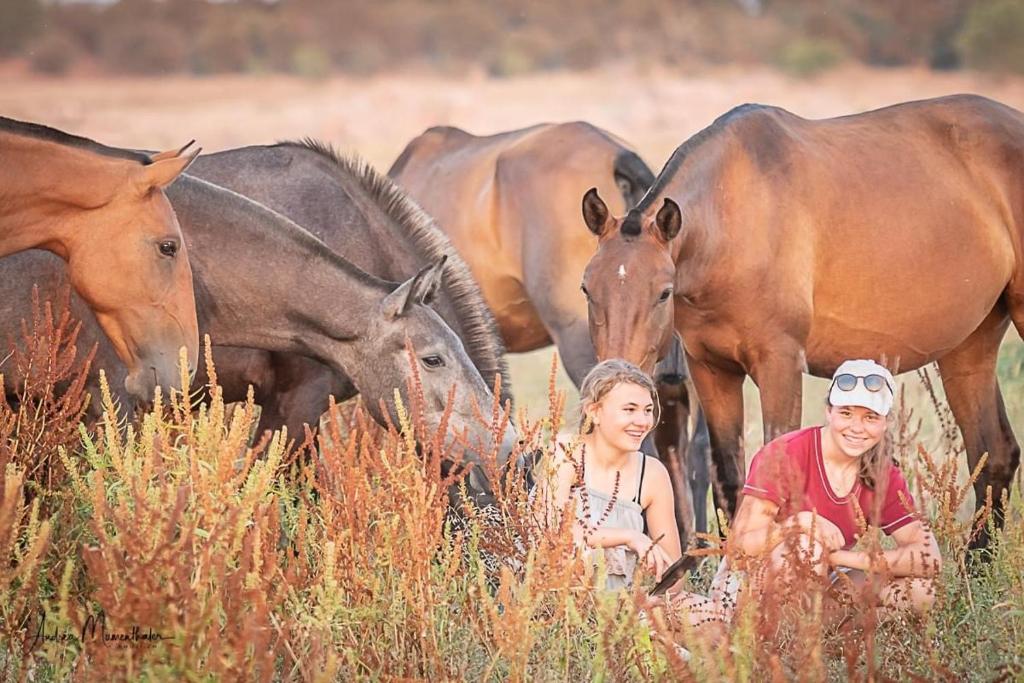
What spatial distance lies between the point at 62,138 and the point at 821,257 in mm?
3205

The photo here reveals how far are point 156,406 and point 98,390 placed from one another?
1680 millimetres

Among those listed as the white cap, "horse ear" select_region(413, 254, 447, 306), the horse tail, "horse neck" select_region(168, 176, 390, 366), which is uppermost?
the horse tail

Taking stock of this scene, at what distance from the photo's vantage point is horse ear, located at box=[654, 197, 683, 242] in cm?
530

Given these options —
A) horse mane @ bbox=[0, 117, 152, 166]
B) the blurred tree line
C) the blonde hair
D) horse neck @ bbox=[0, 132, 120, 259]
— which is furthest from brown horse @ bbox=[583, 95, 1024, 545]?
the blurred tree line

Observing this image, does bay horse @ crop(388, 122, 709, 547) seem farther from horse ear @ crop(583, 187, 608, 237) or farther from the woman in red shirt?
the woman in red shirt

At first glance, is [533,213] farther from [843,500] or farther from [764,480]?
[764,480]

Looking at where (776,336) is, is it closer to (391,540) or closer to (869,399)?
(869,399)

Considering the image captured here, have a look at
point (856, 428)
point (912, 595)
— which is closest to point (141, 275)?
point (856, 428)

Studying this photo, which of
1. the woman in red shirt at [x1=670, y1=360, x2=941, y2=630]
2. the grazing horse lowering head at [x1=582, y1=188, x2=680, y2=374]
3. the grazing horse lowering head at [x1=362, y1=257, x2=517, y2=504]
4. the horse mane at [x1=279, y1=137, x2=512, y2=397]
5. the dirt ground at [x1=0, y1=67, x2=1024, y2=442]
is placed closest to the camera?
the woman in red shirt at [x1=670, y1=360, x2=941, y2=630]

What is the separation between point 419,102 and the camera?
40.0 meters

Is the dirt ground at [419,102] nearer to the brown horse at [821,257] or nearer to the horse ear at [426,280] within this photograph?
the brown horse at [821,257]

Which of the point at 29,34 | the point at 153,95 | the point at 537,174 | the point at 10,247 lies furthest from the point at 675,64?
the point at 10,247

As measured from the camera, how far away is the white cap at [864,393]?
4.40 m

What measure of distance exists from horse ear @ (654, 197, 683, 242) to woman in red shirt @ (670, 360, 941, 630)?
1060mm
